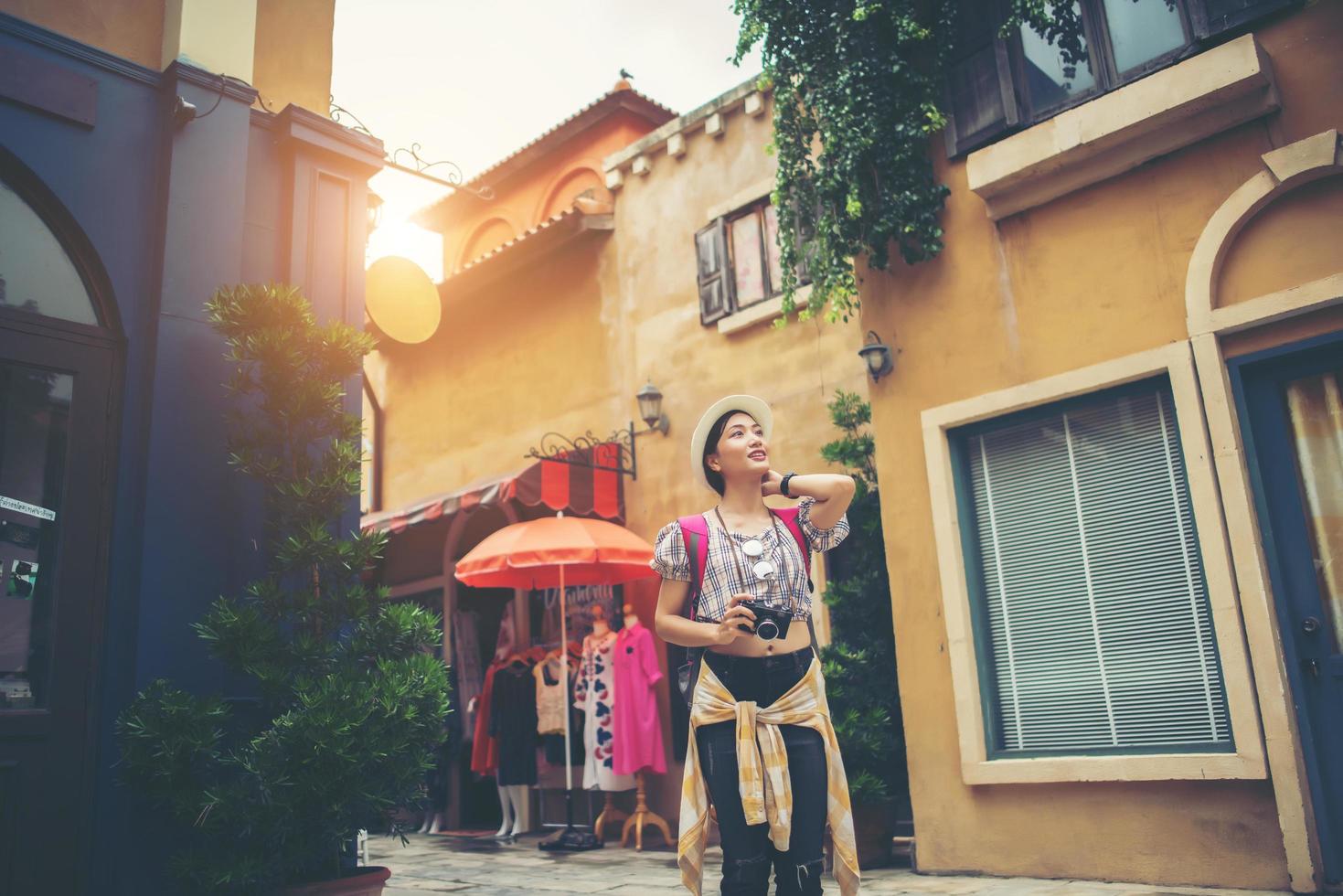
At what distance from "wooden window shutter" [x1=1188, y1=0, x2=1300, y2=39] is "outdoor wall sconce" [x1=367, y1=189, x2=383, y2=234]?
536cm

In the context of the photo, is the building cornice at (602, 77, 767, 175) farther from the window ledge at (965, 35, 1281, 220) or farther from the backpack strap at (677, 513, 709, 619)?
the backpack strap at (677, 513, 709, 619)

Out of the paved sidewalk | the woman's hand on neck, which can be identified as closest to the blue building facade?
the paved sidewalk

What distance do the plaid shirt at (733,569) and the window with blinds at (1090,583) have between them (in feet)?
10.8

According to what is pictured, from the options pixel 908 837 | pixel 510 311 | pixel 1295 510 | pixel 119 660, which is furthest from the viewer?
pixel 510 311

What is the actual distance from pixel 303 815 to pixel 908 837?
17.2ft

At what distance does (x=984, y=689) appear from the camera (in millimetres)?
6547

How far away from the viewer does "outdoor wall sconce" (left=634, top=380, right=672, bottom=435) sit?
35.0 ft

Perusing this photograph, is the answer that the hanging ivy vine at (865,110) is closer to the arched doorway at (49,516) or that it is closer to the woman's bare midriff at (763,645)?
the woman's bare midriff at (763,645)

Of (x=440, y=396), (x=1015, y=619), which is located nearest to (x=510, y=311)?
(x=440, y=396)

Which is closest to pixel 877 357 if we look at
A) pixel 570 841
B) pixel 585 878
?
pixel 585 878

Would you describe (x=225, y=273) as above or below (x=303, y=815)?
above

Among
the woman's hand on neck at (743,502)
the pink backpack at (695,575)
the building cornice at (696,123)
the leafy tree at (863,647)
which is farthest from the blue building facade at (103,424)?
the building cornice at (696,123)

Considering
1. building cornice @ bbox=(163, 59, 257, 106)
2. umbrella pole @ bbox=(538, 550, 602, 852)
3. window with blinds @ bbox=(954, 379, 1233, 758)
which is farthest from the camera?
umbrella pole @ bbox=(538, 550, 602, 852)

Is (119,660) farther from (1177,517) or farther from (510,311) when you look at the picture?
(510,311)
